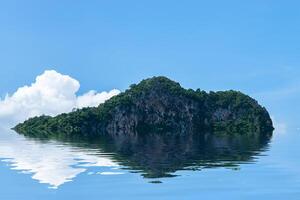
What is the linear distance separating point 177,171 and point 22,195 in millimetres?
13745

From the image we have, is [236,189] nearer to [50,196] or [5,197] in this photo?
[50,196]

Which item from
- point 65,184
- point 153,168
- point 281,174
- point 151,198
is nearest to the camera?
point 151,198

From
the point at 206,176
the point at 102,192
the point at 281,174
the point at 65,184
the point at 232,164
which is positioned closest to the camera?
the point at 102,192

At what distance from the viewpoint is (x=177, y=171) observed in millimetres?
37531

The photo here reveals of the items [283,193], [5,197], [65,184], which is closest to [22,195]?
[5,197]

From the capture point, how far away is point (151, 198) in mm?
25625

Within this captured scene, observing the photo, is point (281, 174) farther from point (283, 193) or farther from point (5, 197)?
point (5, 197)

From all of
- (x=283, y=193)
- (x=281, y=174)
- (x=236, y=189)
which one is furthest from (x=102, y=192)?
(x=281, y=174)

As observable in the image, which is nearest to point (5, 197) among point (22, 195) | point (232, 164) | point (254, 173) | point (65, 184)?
point (22, 195)

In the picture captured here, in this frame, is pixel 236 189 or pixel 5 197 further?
pixel 236 189

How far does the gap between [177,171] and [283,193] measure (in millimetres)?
10680

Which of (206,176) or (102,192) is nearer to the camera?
(102,192)

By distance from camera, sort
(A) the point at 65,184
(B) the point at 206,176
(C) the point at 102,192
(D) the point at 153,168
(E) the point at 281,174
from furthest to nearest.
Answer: (D) the point at 153,168, (E) the point at 281,174, (B) the point at 206,176, (A) the point at 65,184, (C) the point at 102,192

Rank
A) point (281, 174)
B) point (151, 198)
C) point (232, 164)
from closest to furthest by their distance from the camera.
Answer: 1. point (151, 198)
2. point (281, 174)
3. point (232, 164)
